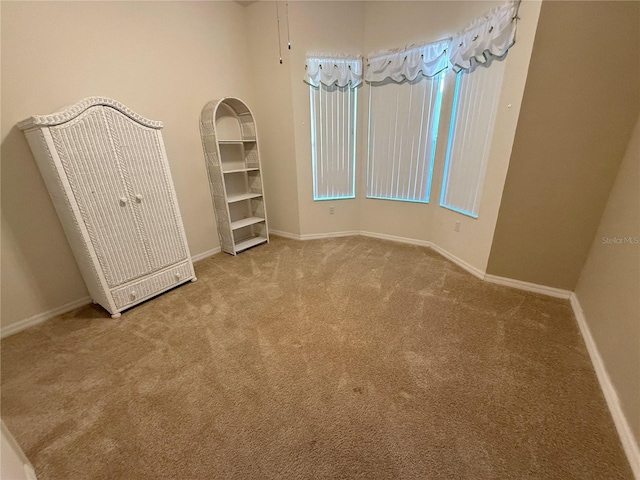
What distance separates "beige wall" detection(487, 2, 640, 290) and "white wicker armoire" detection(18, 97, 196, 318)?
9.81 ft

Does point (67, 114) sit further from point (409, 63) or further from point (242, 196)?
point (409, 63)

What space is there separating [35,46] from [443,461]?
3492 millimetres

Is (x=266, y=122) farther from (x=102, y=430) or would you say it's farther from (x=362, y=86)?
(x=102, y=430)

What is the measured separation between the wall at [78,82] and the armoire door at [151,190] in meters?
0.48

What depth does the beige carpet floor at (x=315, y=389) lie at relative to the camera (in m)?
1.14

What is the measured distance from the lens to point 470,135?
256cm

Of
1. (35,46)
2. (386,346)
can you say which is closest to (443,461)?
(386,346)

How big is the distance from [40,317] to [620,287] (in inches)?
161

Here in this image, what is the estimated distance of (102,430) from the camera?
128 cm

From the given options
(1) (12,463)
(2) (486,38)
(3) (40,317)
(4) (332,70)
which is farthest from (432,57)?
(3) (40,317)

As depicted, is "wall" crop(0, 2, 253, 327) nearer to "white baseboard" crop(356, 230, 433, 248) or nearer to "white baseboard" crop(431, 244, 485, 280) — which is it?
"white baseboard" crop(356, 230, 433, 248)

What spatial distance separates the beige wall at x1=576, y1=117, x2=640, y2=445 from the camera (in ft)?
4.21

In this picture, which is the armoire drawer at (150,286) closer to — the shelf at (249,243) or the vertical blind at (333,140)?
the shelf at (249,243)

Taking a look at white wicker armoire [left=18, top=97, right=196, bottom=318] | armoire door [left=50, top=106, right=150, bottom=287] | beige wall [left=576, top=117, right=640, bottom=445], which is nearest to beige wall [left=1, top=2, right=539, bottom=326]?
white wicker armoire [left=18, top=97, right=196, bottom=318]
